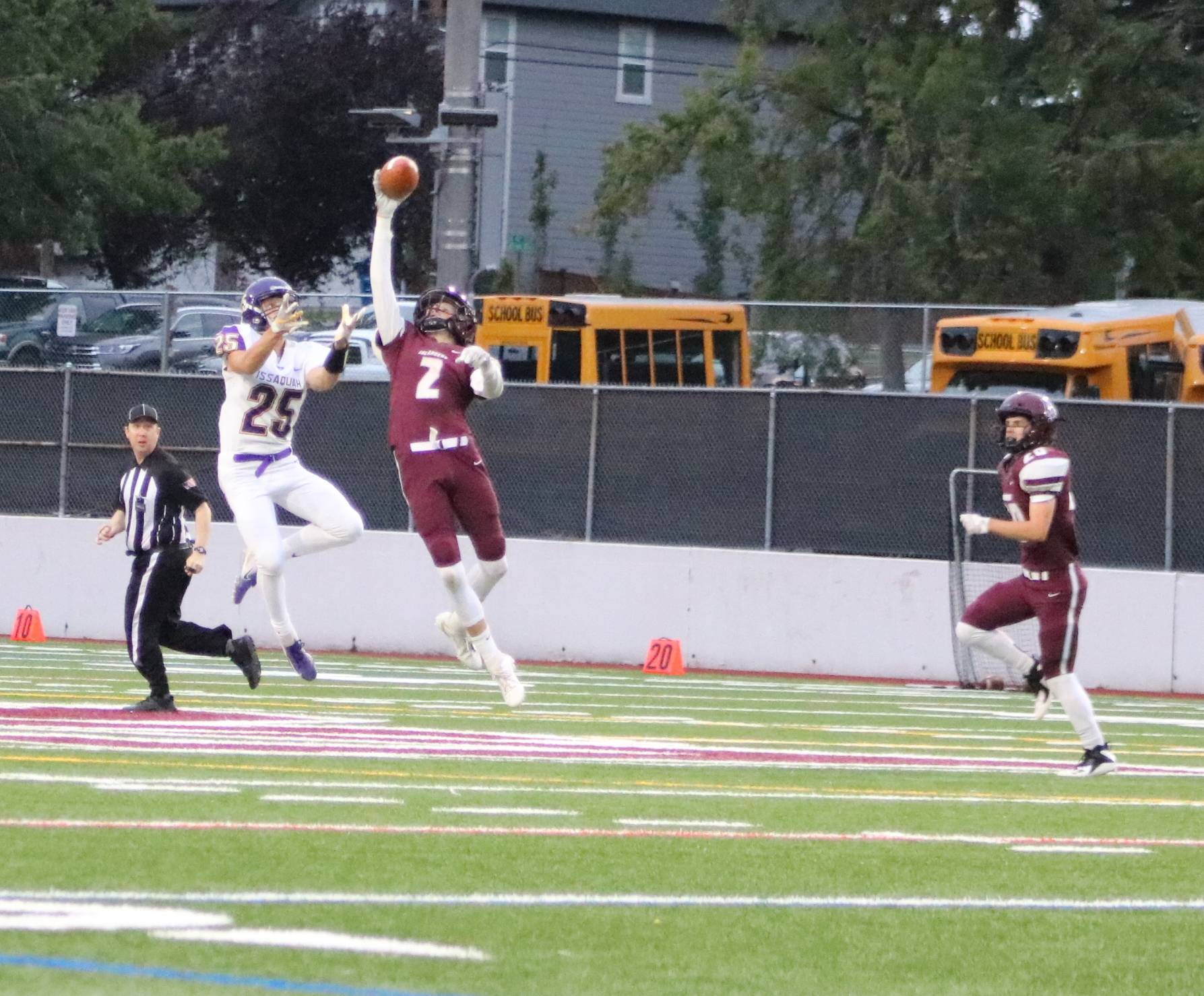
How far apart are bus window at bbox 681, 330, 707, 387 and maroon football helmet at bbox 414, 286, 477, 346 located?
14583mm

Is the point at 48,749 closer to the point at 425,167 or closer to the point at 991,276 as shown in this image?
the point at 991,276

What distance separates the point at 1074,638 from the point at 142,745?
4.18 m

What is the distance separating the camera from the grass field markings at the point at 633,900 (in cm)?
590

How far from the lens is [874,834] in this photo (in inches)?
307

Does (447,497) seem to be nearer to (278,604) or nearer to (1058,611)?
(278,604)

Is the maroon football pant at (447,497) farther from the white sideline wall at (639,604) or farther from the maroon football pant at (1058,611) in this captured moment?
the white sideline wall at (639,604)

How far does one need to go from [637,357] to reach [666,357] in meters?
0.34

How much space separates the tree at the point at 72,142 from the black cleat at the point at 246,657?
33.0m

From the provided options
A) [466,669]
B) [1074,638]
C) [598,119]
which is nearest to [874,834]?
[1074,638]

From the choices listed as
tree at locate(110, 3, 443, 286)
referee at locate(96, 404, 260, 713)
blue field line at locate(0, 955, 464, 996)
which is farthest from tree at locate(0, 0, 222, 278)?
blue field line at locate(0, 955, 464, 996)

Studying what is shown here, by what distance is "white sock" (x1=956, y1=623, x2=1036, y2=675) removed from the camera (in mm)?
11172

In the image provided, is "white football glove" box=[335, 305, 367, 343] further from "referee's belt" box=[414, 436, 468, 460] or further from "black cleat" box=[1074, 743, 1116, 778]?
"black cleat" box=[1074, 743, 1116, 778]

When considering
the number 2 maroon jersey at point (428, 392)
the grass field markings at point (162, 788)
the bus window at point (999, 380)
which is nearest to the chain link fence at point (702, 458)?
the bus window at point (999, 380)

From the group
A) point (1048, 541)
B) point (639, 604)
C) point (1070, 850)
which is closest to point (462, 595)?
point (1048, 541)
